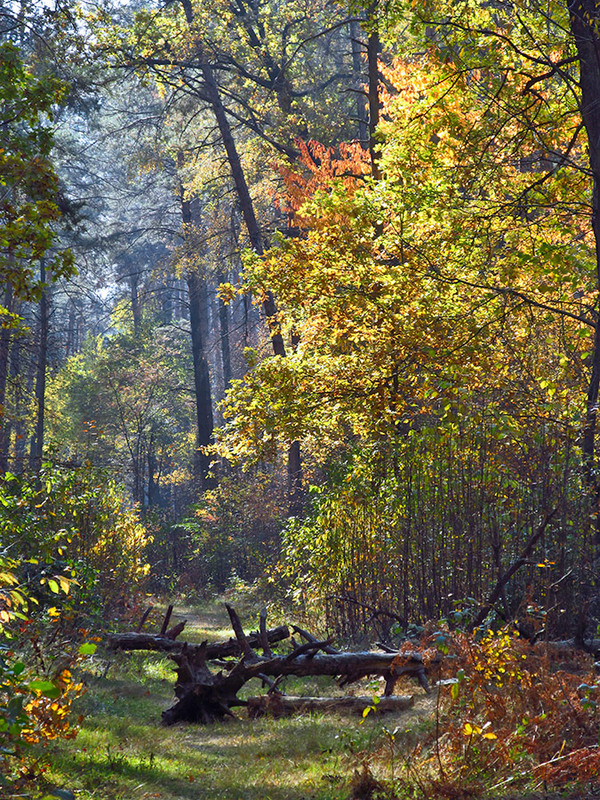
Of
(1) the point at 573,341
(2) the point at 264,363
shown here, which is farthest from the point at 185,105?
(1) the point at 573,341

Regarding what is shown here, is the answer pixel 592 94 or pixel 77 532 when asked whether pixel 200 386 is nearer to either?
pixel 77 532

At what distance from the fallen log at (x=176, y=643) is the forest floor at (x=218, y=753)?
616 mm

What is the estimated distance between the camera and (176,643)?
8211 mm

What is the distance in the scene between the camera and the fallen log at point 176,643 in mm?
7777

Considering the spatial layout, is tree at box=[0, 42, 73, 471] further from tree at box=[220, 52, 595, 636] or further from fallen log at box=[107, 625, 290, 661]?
tree at box=[220, 52, 595, 636]

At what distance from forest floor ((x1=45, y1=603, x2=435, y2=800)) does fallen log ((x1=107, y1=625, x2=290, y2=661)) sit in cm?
62

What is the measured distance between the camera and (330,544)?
9844 millimetres

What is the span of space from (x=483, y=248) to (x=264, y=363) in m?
3.19

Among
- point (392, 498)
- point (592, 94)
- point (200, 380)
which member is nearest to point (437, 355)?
point (392, 498)

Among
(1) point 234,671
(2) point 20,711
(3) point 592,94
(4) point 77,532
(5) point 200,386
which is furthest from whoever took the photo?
(5) point 200,386

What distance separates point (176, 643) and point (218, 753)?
99.0 inches

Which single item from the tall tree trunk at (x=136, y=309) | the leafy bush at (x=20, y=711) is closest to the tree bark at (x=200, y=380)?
the tall tree trunk at (x=136, y=309)

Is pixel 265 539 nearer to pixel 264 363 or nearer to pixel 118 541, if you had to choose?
pixel 118 541

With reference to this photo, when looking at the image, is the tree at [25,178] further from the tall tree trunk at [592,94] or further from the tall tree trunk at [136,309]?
the tall tree trunk at [136,309]
